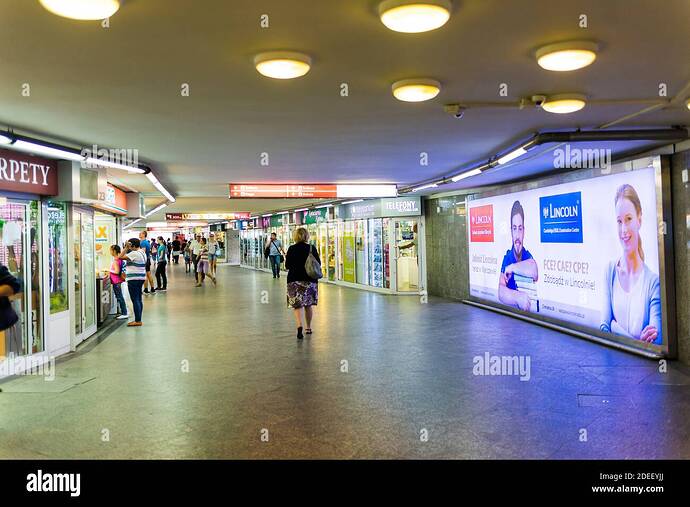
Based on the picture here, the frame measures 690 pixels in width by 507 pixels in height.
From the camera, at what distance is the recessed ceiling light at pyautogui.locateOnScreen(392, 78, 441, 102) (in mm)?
4297

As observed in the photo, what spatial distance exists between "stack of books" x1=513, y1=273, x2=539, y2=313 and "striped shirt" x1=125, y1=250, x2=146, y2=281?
6.72 m

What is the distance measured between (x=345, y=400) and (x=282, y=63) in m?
3.08

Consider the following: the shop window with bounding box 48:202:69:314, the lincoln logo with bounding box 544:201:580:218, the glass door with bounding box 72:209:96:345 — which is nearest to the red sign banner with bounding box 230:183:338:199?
the glass door with bounding box 72:209:96:345

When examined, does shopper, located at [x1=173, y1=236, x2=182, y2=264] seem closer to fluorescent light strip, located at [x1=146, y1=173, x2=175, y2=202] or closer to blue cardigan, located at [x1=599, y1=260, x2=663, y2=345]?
fluorescent light strip, located at [x1=146, y1=173, x2=175, y2=202]

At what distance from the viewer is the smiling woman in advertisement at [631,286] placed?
6832 millimetres

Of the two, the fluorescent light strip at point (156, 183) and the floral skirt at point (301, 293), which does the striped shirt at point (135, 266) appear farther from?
the floral skirt at point (301, 293)

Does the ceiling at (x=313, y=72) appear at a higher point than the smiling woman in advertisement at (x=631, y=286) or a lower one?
higher

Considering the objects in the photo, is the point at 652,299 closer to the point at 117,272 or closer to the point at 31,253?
the point at 31,253

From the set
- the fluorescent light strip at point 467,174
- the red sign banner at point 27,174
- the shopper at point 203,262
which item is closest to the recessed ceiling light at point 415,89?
the red sign banner at point 27,174

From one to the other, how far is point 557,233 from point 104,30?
7.36m

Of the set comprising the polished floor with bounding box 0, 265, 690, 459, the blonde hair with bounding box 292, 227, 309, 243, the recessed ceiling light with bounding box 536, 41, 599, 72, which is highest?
the recessed ceiling light with bounding box 536, 41, 599, 72

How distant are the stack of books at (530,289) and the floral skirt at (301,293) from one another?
3954 mm

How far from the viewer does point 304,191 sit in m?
11.5

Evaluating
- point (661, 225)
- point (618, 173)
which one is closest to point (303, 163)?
point (618, 173)
